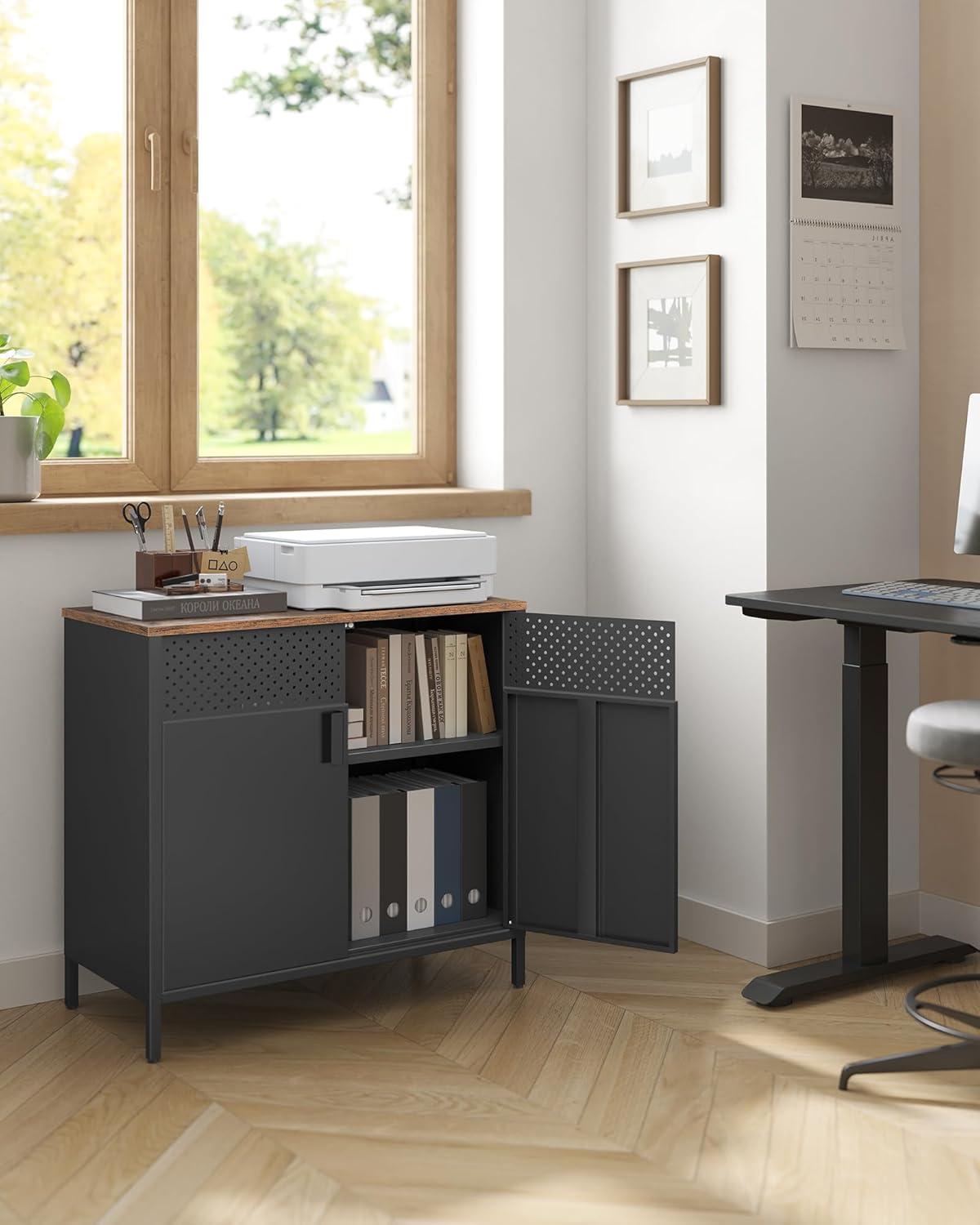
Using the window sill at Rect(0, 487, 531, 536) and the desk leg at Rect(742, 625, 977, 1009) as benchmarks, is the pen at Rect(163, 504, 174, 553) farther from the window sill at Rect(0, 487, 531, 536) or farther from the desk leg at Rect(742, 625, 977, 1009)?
the desk leg at Rect(742, 625, 977, 1009)

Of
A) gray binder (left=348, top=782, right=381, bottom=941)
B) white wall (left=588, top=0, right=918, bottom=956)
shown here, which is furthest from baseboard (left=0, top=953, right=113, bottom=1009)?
white wall (left=588, top=0, right=918, bottom=956)

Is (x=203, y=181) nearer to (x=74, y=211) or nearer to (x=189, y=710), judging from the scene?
(x=74, y=211)

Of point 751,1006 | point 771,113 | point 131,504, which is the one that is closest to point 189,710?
point 131,504

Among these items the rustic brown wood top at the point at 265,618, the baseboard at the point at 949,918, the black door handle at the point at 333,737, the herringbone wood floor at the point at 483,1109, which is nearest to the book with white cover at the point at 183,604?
the rustic brown wood top at the point at 265,618

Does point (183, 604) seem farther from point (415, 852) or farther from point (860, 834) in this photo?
point (860, 834)

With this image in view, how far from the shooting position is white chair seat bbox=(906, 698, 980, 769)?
2.66m

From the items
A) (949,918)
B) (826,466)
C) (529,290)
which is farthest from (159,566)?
(949,918)

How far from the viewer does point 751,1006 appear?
125 inches

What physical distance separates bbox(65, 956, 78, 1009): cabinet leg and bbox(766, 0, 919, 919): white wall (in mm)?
1488

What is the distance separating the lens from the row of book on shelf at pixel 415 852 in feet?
10.3

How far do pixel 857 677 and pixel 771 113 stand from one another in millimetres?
1212

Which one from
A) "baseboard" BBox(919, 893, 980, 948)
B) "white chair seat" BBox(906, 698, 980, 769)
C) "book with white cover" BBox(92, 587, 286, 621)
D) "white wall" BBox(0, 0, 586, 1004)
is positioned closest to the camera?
"white chair seat" BBox(906, 698, 980, 769)

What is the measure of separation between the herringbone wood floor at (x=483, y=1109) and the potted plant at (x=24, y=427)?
106 centimetres

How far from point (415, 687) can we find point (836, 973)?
3.47 feet
